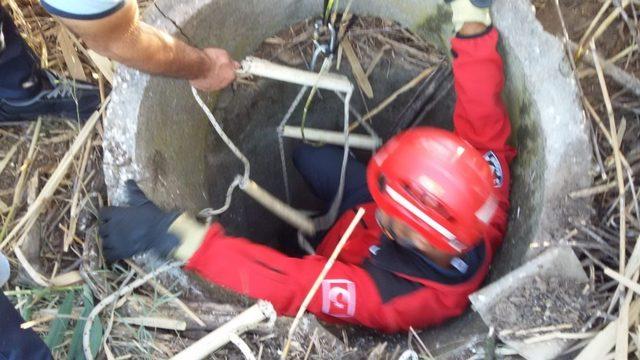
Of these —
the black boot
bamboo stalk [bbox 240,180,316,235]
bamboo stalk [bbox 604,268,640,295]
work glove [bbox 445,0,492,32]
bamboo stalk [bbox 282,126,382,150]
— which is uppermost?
work glove [bbox 445,0,492,32]

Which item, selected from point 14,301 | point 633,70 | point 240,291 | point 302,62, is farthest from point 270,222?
point 633,70

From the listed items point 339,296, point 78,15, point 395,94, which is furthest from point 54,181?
point 395,94

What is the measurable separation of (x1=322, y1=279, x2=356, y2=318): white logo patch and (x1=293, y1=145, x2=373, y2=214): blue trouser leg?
2.28 ft

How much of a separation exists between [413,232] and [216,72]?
85 centimetres

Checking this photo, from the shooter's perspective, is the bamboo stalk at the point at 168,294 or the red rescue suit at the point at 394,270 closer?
the bamboo stalk at the point at 168,294

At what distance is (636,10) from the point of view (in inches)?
90.0

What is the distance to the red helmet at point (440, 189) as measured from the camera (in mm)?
1944

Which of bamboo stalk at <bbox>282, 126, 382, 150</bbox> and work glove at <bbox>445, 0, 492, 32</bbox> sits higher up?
work glove at <bbox>445, 0, 492, 32</bbox>

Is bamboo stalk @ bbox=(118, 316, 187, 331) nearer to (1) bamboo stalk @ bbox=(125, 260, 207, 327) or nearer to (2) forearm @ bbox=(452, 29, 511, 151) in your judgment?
(1) bamboo stalk @ bbox=(125, 260, 207, 327)

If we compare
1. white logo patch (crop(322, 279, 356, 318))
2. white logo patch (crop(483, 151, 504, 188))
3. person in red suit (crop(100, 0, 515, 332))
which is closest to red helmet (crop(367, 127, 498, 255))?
person in red suit (crop(100, 0, 515, 332))

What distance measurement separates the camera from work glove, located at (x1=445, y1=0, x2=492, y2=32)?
2007 millimetres

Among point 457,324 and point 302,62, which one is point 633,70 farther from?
point 302,62

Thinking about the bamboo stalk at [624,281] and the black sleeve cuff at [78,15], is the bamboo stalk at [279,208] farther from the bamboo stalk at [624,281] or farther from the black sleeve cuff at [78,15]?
the bamboo stalk at [624,281]

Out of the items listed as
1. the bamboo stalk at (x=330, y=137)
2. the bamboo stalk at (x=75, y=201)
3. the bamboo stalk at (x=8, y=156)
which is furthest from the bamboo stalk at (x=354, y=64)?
the bamboo stalk at (x=8, y=156)
